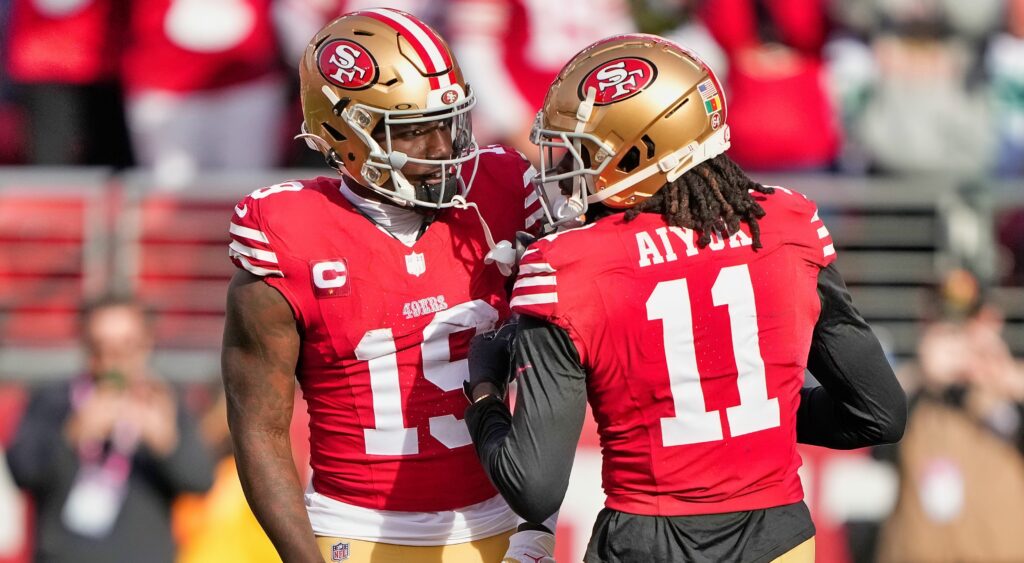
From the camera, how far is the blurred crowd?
6.38m

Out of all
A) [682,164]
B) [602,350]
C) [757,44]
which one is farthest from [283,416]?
[757,44]

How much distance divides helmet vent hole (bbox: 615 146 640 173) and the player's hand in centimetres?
86

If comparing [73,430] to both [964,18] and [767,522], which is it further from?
[964,18]

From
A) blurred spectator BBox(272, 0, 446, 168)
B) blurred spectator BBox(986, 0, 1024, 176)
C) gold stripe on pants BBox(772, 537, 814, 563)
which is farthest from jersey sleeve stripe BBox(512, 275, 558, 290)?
blurred spectator BBox(986, 0, 1024, 176)

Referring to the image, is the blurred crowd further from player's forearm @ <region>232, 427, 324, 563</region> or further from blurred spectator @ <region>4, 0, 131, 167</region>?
player's forearm @ <region>232, 427, 324, 563</region>

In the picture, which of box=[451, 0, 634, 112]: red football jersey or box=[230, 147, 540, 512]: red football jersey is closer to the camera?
box=[230, 147, 540, 512]: red football jersey

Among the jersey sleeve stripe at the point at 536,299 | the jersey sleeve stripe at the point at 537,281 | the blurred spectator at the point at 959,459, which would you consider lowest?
the blurred spectator at the point at 959,459

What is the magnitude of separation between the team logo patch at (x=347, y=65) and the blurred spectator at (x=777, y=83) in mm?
3399

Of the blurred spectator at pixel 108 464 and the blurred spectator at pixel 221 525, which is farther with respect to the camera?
the blurred spectator at pixel 221 525

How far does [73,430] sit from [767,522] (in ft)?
11.7

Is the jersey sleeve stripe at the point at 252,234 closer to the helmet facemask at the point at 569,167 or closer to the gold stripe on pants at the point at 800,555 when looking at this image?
the helmet facemask at the point at 569,167

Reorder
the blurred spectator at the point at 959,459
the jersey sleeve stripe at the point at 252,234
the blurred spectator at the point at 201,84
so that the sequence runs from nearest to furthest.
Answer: the jersey sleeve stripe at the point at 252,234 < the blurred spectator at the point at 959,459 < the blurred spectator at the point at 201,84

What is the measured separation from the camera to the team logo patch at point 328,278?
325 centimetres

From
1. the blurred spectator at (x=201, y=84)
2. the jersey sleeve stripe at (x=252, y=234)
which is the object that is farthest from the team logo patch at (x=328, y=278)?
the blurred spectator at (x=201, y=84)
